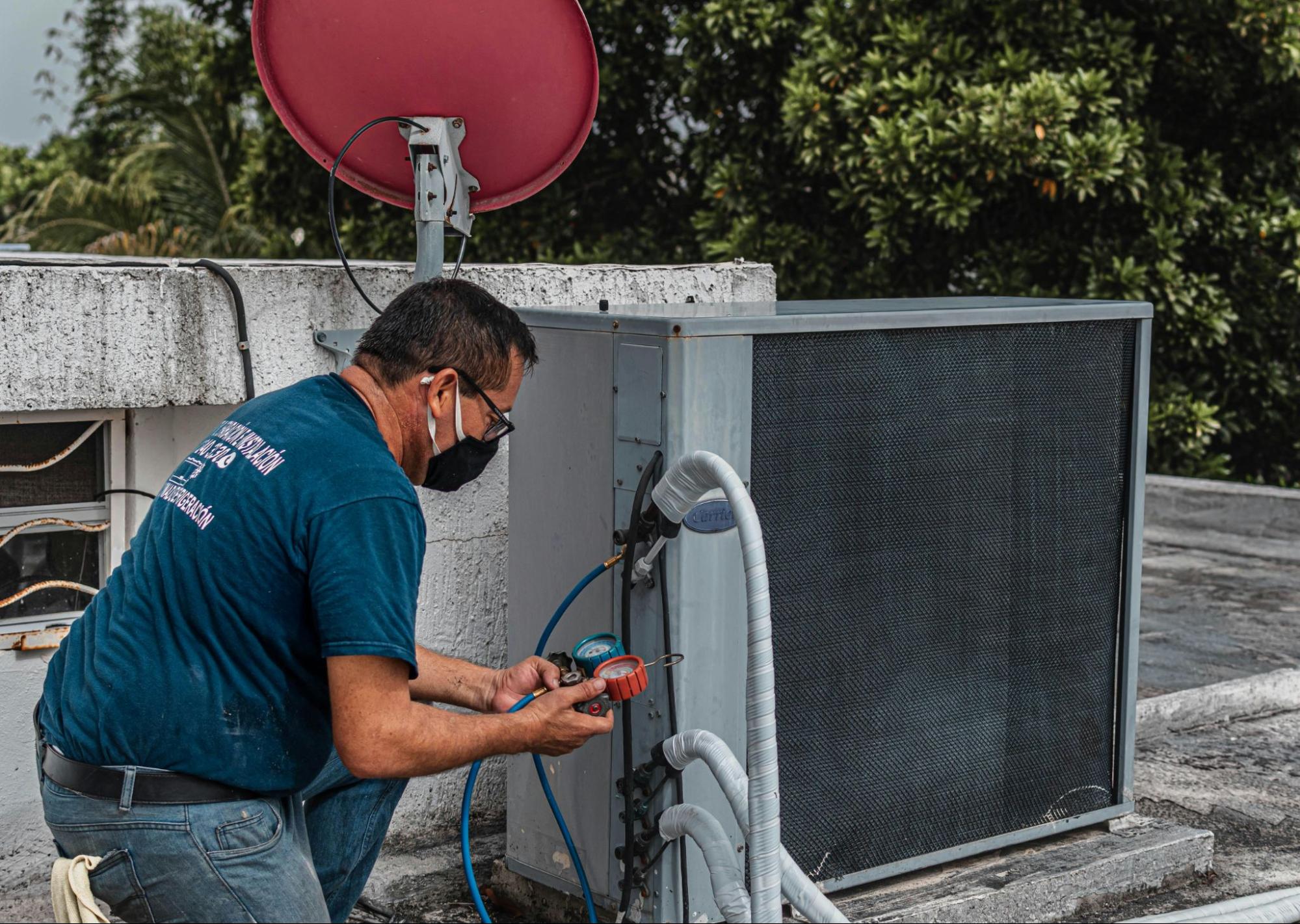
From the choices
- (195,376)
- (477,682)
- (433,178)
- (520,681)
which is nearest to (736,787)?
(520,681)

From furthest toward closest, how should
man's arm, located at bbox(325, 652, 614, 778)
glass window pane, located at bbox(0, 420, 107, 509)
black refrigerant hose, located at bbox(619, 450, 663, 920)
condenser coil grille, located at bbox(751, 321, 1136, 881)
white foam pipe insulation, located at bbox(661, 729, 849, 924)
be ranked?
glass window pane, located at bbox(0, 420, 107, 509) → condenser coil grille, located at bbox(751, 321, 1136, 881) → black refrigerant hose, located at bbox(619, 450, 663, 920) → white foam pipe insulation, located at bbox(661, 729, 849, 924) → man's arm, located at bbox(325, 652, 614, 778)

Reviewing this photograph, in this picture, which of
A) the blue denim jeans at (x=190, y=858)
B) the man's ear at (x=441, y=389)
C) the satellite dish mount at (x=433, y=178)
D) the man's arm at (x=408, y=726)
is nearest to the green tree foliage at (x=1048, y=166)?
the satellite dish mount at (x=433, y=178)

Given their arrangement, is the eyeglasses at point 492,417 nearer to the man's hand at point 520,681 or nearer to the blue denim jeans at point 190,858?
the man's hand at point 520,681

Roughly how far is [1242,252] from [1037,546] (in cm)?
597

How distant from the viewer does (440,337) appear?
2375mm

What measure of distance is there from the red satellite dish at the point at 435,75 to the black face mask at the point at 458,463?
0.92 meters

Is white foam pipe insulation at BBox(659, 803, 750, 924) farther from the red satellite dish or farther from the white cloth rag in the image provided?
the red satellite dish

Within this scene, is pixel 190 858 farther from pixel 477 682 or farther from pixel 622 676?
pixel 622 676

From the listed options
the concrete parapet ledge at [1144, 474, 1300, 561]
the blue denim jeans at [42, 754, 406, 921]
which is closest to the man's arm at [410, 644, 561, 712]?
the blue denim jeans at [42, 754, 406, 921]

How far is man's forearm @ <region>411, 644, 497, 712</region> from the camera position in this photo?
108 inches

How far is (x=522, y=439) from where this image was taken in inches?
122

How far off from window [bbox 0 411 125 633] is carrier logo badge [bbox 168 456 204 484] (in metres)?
0.97

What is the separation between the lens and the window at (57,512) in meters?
3.15

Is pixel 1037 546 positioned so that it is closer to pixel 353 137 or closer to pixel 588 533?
pixel 588 533
